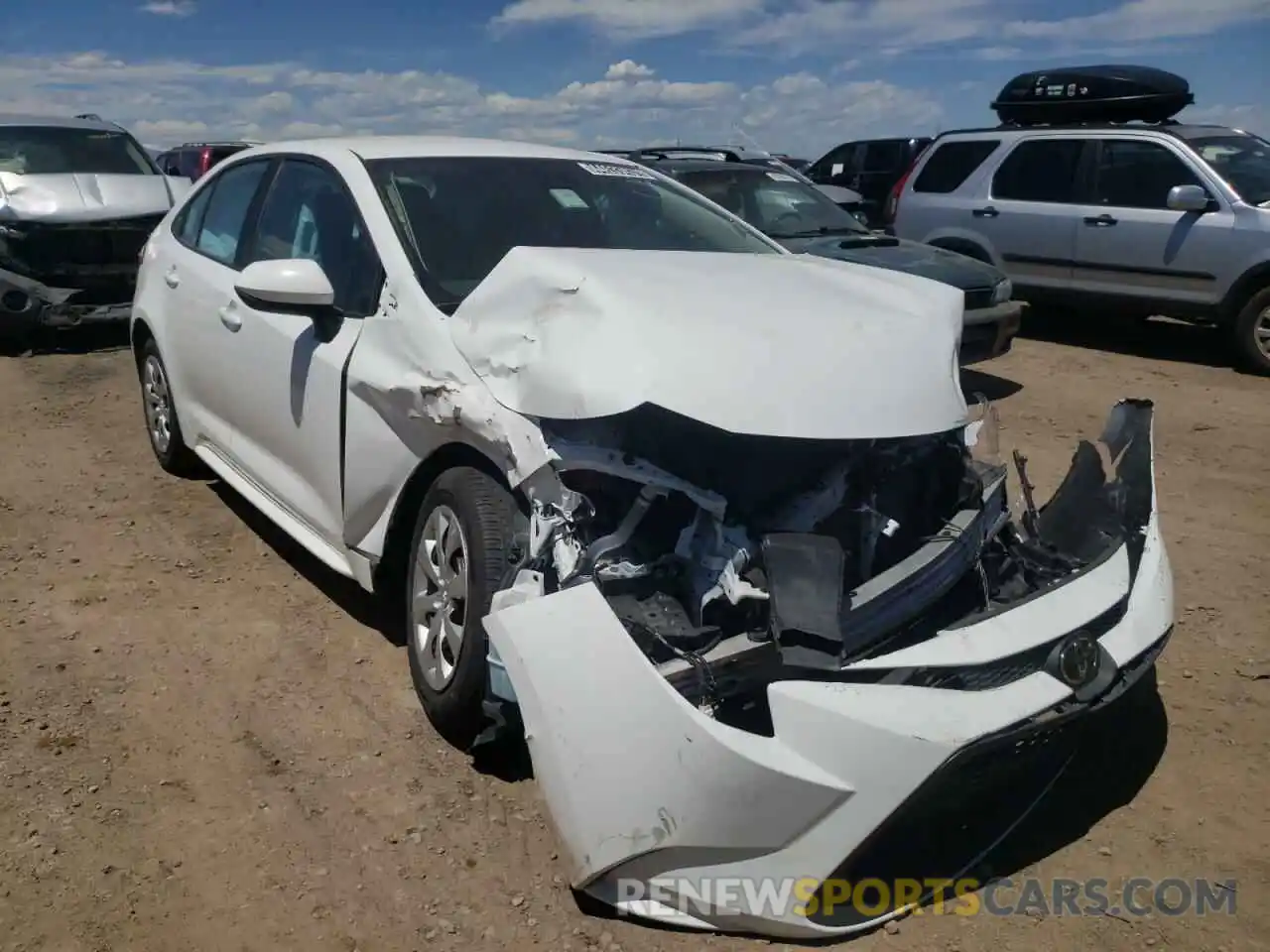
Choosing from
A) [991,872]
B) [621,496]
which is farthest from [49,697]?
[991,872]

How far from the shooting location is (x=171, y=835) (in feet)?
9.30

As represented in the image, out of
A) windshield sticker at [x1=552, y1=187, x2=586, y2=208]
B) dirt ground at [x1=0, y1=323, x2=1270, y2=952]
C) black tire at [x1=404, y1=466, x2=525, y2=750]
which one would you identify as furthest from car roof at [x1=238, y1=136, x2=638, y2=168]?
dirt ground at [x1=0, y1=323, x2=1270, y2=952]

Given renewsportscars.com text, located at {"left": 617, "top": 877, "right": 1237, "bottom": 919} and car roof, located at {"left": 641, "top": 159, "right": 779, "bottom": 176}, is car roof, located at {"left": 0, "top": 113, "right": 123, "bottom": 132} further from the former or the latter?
renewsportscars.com text, located at {"left": 617, "top": 877, "right": 1237, "bottom": 919}

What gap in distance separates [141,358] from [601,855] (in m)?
4.33

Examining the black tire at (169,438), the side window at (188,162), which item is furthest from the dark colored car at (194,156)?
the black tire at (169,438)

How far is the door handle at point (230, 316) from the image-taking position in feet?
13.7

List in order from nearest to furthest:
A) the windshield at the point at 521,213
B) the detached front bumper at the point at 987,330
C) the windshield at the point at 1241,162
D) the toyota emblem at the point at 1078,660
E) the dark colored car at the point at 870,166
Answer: the toyota emblem at the point at 1078,660 < the windshield at the point at 521,213 < the detached front bumper at the point at 987,330 < the windshield at the point at 1241,162 < the dark colored car at the point at 870,166

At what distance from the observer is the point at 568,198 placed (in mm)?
3973

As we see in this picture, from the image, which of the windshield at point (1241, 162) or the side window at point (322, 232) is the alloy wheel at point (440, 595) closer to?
the side window at point (322, 232)

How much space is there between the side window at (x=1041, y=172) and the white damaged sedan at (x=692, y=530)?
6.76m

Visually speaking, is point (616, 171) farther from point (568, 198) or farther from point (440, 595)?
point (440, 595)

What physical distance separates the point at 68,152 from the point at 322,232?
24.3 ft

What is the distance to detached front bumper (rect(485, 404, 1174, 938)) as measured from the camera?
87.5 inches

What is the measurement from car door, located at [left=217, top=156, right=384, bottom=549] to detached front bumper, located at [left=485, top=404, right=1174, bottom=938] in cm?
143
